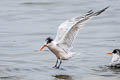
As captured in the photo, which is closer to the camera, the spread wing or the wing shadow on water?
the wing shadow on water

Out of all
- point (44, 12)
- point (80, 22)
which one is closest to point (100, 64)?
point (80, 22)

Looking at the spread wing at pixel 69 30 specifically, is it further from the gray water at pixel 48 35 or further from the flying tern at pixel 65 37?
the gray water at pixel 48 35

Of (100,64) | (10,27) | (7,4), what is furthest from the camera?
(7,4)

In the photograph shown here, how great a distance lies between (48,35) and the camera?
632 inches

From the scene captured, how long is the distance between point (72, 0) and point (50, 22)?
17.7ft

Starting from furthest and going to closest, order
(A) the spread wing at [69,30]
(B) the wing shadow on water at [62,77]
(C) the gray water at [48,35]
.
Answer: (A) the spread wing at [69,30], (C) the gray water at [48,35], (B) the wing shadow on water at [62,77]

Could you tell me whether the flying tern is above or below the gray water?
above

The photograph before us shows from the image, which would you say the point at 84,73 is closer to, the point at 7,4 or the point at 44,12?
the point at 44,12

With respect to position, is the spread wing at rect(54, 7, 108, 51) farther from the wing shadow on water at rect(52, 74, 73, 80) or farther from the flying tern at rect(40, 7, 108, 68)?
the wing shadow on water at rect(52, 74, 73, 80)

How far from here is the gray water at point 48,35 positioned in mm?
11312

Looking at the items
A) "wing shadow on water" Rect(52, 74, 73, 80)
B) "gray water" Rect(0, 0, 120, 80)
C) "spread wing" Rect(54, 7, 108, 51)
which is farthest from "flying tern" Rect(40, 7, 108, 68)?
"wing shadow on water" Rect(52, 74, 73, 80)

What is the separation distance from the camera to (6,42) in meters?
15.1

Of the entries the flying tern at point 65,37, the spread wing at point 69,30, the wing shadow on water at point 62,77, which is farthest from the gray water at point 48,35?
the spread wing at point 69,30

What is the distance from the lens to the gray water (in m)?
11.3
